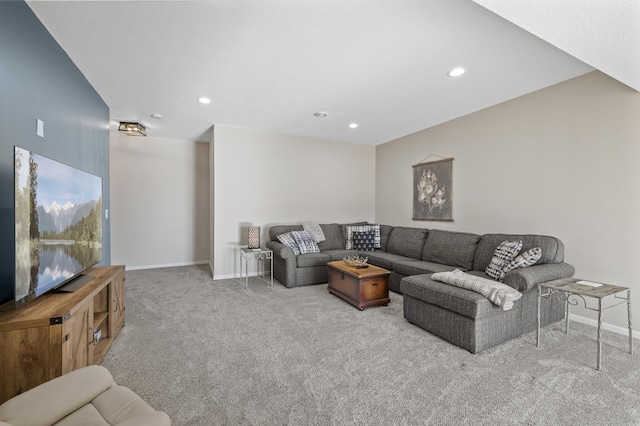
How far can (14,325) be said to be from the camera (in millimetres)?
1406

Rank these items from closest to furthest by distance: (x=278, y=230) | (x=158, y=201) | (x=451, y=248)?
(x=451, y=248) < (x=278, y=230) < (x=158, y=201)

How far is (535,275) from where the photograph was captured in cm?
249

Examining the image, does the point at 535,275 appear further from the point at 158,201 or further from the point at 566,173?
the point at 158,201

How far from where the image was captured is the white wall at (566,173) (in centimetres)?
263

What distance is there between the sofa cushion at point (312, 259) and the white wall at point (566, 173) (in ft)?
6.58

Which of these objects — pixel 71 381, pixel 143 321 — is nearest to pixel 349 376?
pixel 71 381

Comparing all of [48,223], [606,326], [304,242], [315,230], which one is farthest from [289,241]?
[606,326]

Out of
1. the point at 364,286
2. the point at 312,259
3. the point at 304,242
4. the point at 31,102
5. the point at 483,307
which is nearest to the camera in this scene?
the point at 31,102

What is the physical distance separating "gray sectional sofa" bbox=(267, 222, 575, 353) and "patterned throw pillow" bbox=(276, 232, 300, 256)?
8 cm

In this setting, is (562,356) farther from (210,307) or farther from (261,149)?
(261,149)

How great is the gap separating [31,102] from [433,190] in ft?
15.1

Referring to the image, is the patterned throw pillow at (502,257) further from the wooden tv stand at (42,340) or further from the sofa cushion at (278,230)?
the wooden tv stand at (42,340)

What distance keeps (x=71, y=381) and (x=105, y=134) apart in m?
3.41

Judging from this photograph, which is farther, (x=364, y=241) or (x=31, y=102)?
(x=364, y=241)
